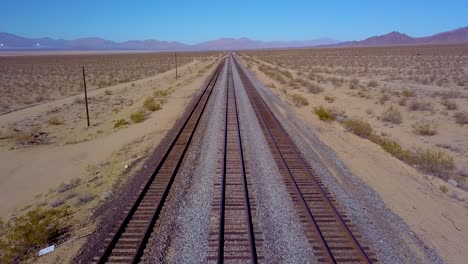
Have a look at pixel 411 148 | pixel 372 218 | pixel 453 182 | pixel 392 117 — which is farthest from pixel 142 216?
pixel 392 117

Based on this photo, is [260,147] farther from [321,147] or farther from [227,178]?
[227,178]

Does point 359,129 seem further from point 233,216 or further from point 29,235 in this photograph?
point 29,235

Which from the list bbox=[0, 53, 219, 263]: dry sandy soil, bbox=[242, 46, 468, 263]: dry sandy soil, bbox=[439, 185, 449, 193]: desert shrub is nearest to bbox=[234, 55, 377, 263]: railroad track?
bbox=[242, 46, 468, 263]: dry sandy soil

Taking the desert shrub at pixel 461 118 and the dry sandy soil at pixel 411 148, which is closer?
the dry sandy soil at pixel 411 148

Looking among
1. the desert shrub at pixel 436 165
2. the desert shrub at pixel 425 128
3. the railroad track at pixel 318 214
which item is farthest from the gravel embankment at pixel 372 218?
the desert shrub at pixel 425 128

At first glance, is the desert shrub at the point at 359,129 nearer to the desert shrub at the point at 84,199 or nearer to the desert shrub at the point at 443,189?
the desert shrub at the point at 443,189

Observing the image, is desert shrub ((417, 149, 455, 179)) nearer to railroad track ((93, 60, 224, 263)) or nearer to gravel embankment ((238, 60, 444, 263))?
gravel embankment ((238, 60, 444, 263))
